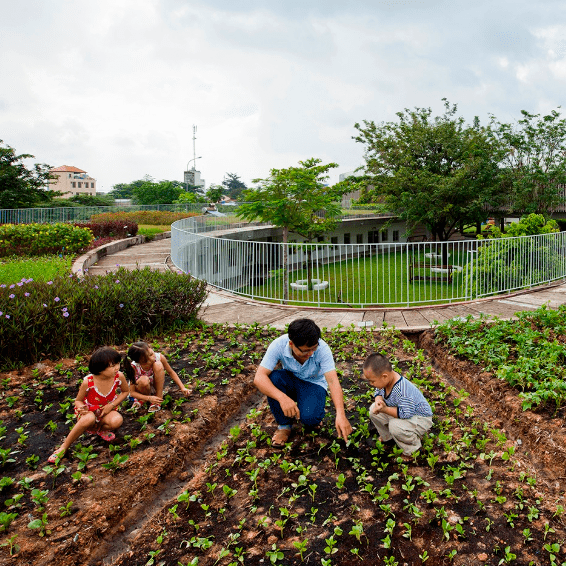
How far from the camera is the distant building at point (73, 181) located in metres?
103

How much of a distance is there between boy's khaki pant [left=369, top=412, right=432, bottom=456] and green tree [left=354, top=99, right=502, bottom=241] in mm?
17776

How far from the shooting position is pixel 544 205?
21.3m

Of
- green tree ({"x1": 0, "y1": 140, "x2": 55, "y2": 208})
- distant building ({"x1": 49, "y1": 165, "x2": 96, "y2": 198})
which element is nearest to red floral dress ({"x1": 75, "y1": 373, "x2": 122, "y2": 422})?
green tree ({"x1": 0, "y1": 140, "x2": 55, "y2": 208})

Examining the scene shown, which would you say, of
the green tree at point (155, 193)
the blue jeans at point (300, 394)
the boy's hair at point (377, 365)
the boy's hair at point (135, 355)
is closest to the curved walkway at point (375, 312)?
the boy's hair at point (135, 355)

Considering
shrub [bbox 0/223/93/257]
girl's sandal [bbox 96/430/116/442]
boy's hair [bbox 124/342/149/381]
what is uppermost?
shrub [bbox 0/223/93/257]

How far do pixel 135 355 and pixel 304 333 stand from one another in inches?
64.5

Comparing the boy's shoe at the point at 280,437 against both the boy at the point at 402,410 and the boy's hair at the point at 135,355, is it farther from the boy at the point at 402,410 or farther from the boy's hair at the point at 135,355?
the boy's hair at the point at 135,355

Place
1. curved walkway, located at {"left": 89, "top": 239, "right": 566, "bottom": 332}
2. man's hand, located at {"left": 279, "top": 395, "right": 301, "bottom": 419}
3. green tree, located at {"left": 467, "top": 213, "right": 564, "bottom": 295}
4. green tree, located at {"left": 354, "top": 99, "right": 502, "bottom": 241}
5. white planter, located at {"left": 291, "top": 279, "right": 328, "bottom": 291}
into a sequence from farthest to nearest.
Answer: green tree, located at {"left": 354, "top": 99, "right": 502, "bottom": 241} < green tree, located at {"left": 467, "top": 213, "right": 564, "bottom": 295} < white planter, located at {"left": 291, "top": 279, "right": 328, "bottom": 291} < curved walkway, located at {"left": 89, "top": 239, "right": 566, "bottom": 332} < man's hand, located at {"left": 279, "top": 395, "right": 301, "bottom": 419}

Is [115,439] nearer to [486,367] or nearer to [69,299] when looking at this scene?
[69,299]

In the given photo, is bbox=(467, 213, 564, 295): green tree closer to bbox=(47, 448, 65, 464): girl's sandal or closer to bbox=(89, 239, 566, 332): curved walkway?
bbox=(89, 239, 566, 332): curved walkway

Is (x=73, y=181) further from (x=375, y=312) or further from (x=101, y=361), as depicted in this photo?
(x=101, y=361)

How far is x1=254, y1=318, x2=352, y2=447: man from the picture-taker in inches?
138

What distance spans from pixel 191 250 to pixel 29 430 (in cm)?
866

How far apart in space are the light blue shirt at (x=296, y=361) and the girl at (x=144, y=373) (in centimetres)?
112
